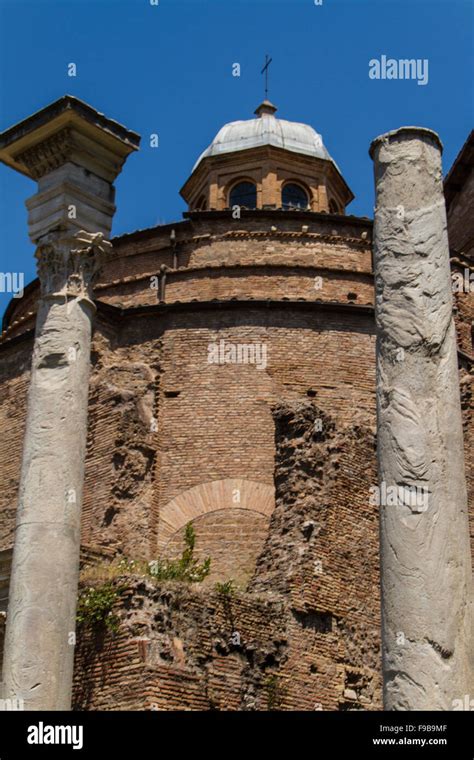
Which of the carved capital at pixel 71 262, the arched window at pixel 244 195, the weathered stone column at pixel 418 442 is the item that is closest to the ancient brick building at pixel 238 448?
the arched window at pixel 244 195

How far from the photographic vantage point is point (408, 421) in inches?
360

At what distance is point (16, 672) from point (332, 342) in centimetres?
1183

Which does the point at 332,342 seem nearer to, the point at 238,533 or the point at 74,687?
the point at 238,533

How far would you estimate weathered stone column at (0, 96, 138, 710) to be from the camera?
10.2m

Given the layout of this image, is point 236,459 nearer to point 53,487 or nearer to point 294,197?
point 53,487

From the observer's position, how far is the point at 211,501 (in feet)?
63.9

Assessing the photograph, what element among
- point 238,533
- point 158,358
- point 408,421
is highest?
point 158,358

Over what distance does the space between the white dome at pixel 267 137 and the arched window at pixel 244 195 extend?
99 centimetres

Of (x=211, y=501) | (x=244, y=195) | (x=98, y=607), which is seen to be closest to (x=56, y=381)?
(x=98, y=607)

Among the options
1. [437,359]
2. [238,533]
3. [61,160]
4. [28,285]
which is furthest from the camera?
[28,285]

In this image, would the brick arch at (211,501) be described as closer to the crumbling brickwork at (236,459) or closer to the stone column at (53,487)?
the crumbling brickwork at (236,459)

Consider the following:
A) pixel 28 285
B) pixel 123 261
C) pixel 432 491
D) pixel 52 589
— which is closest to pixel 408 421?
pixel 432 491

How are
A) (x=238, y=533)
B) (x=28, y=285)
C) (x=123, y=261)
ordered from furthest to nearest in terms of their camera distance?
(x=28, y=285) → (x=123, y=261) → (x=238, y=533)

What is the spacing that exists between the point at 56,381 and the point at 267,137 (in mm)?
21931
